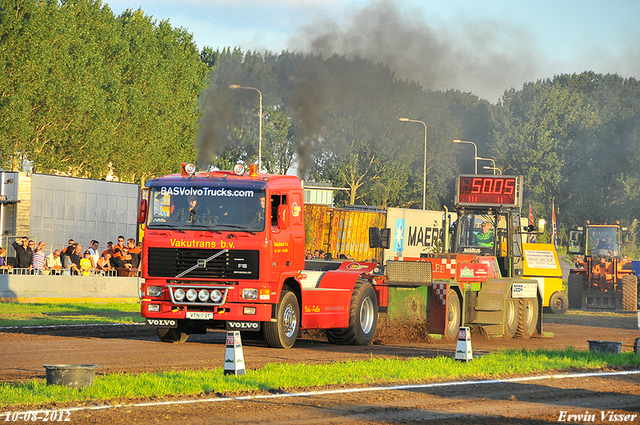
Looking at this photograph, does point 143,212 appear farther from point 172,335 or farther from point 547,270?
point 547,270

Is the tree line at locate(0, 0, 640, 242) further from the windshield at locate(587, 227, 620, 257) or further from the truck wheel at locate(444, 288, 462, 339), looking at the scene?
the truck wheel at locate(444, 288, 462, 339)

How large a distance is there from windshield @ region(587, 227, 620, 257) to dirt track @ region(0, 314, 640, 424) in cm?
1434

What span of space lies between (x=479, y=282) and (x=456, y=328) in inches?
53.4

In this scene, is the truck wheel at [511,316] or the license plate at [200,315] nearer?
the license plate at [200,315]

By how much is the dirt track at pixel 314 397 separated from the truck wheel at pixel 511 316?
1.53 feet

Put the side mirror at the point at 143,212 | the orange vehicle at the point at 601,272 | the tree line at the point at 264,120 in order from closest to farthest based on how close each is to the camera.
Result: the side mirror at the point at 143,212 → the orange vehicle at the point at 601,272 → the tree line at the point at 264,120

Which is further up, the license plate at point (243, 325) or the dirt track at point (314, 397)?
the license plate at point (243, 325)

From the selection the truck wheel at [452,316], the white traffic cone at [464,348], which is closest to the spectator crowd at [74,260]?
the truck wheel at [452,316]

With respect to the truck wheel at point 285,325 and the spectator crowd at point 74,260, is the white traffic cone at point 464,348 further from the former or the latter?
the spectator crowd at point 74,260

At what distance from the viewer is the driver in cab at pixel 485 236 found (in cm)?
2041

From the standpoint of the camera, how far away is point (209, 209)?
1486 cm

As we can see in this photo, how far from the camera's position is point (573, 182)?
81.2 meters

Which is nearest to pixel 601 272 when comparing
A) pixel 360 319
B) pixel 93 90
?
pixel 360 319

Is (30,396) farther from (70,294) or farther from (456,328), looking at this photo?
(70,294)
